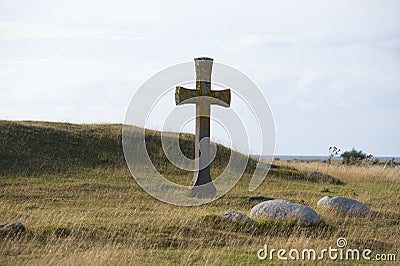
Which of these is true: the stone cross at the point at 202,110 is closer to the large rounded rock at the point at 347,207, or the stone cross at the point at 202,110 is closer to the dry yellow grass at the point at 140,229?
the dry yellow grass at the point at 140,229

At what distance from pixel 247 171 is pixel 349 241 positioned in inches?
538

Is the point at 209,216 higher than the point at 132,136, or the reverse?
the point at 132,136

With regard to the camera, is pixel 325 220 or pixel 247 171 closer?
pixel 325 220

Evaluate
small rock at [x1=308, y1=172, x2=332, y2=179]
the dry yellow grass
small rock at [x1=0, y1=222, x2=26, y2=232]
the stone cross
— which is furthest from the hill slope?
small rock at [x1=0, y1=222, x2=26, y2=232]

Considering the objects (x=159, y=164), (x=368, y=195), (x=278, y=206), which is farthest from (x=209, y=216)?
(x=159, y=164)

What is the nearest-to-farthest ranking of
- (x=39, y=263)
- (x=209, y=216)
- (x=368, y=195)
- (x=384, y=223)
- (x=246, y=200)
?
(x=39, y=263), (x=209, y=216), (x=384, y=223), (x=246, y=200), (x=368, y=195)

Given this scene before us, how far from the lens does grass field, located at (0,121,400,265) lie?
34.8 ft

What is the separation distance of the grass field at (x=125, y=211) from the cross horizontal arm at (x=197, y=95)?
300cm

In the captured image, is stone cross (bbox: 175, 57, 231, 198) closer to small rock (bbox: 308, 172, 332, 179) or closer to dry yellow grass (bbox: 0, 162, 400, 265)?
dry yellow grass (bbox: 0, 162, 400, 265)

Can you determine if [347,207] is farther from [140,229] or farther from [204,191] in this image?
[140,229]

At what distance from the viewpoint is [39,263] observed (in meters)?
9.52

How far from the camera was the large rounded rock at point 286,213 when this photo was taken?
1308 centimetres

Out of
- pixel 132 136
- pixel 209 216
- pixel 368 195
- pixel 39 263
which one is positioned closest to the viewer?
pixel 39 263

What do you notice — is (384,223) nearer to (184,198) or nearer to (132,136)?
(184,198)
